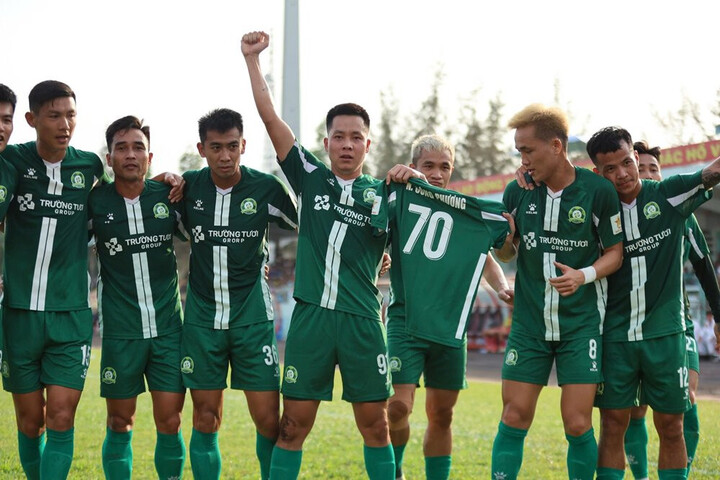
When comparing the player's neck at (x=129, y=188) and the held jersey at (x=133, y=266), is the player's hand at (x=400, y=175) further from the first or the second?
the player's neck at (x=129, y=188)

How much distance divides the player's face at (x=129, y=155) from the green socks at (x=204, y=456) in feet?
5.78

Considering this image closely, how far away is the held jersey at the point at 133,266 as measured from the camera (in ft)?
18.4

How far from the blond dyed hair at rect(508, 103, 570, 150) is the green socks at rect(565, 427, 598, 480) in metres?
1.83

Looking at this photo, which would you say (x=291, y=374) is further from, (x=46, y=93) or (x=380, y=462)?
A: (x=46, y=93)

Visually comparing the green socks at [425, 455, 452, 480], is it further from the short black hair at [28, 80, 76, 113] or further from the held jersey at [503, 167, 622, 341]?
the short black hair at [28, 80, 76, 113]

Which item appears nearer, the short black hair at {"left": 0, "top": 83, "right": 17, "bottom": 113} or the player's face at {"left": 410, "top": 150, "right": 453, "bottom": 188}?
the short black hair at {"left": 0, "top": 83, "right": 17, "bottom": 113}

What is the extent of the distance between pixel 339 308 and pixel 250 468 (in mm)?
2895

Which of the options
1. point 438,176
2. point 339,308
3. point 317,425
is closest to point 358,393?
point 339,308

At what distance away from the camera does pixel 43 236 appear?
17.8 feet

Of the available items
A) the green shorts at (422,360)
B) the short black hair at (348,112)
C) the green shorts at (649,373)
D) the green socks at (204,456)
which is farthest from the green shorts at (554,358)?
the green socks at (204,456)

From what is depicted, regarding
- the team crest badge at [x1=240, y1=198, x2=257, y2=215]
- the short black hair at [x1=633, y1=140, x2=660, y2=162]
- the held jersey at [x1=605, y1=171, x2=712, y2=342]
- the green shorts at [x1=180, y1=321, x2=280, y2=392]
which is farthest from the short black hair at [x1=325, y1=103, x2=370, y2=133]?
the short black hair at [x1=633, y1=140, x2=660, y2=162]

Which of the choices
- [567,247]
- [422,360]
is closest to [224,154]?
[422,360]

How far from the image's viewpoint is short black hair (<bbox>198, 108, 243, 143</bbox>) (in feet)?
18.2

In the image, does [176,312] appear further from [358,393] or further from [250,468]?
[250,468]
